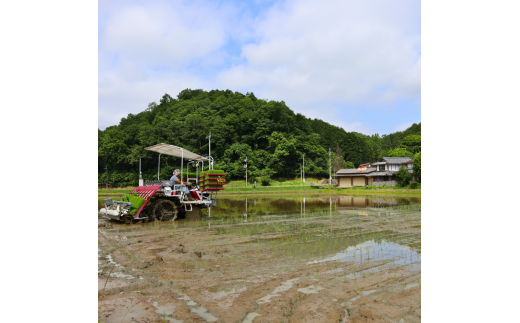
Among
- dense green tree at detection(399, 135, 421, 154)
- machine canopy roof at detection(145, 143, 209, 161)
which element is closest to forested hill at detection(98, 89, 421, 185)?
dense green tree at detection(399, 135, 421, 154)

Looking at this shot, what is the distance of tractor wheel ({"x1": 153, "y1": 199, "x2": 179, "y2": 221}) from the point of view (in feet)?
34.1

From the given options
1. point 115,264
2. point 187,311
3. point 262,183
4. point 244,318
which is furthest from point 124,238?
point 262,183

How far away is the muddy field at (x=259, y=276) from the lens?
10.9 feet

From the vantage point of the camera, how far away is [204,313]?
330cm

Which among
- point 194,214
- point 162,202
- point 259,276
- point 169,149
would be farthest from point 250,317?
point 169,149

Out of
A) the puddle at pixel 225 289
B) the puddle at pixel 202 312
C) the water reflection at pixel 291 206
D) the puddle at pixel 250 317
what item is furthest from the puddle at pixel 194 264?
the water reflection at pixel 291 206

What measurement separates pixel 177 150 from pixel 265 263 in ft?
23.5

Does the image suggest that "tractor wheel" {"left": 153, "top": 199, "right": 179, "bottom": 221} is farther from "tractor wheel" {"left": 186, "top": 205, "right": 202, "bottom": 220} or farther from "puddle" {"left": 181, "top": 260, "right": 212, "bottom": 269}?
"puddle" {"left": 181, "top": 260, "right": 212, "bottom": 269}

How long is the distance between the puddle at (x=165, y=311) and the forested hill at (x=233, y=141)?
43975 millimetres

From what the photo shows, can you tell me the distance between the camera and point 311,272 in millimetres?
4777

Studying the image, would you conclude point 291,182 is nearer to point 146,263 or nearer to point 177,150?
point 177,150

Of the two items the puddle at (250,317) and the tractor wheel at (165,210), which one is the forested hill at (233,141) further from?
the puddle at (250,317)

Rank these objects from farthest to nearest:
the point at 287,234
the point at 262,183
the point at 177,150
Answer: the point at 262,183 < the point at 177,150 < the point at 287,234

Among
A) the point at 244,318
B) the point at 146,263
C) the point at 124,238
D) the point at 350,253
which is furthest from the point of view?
the point at 124,238
